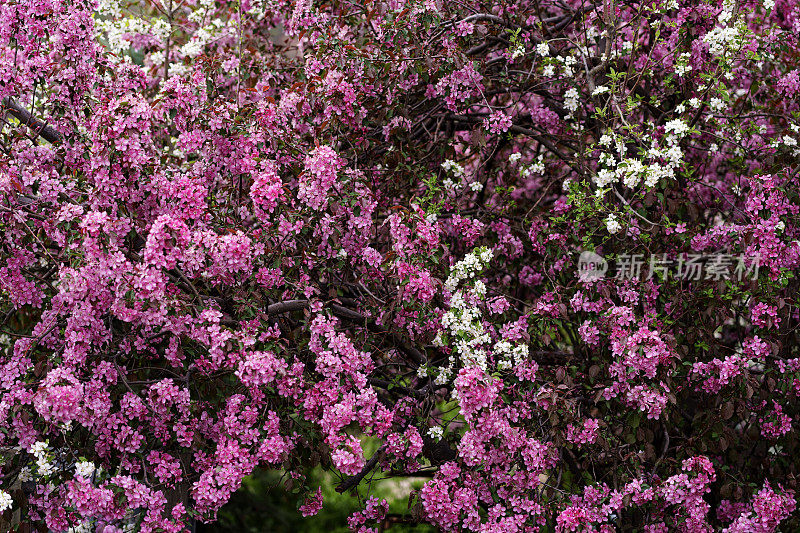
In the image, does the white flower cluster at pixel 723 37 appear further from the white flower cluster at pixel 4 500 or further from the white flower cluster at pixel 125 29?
the white flower cluster at pixel 4 500

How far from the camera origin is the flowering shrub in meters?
2.78

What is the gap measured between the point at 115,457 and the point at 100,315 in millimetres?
561

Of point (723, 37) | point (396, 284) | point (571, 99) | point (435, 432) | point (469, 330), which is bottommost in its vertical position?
point (435, 432)

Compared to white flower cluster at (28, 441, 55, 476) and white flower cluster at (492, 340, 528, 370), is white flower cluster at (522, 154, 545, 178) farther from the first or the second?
white flower cluster at (28, 441, 55, 476)

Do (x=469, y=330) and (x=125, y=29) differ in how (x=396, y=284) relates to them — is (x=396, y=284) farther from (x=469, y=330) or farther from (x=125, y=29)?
(x=125, y=29)

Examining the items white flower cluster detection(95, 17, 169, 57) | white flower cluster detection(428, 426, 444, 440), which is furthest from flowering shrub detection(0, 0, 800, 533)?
white flower cluster detection(95, 17, 169, 57)

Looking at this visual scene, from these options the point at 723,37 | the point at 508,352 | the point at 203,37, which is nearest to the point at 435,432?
the point at 508,352

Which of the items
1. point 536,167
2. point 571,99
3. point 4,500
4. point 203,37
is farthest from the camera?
point 203,37

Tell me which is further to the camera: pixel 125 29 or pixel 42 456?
pixel 125 29

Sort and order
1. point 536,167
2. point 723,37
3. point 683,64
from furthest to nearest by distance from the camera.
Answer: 1. point 536,167
2. point 683,64
3. point 723,37

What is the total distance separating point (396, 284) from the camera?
3057 millimetres

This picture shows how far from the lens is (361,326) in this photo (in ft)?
11.1

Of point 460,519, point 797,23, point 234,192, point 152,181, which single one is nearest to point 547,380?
point 460,519

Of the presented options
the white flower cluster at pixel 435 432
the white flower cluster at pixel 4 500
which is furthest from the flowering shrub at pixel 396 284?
the white flower cluster at pixel 4 500
